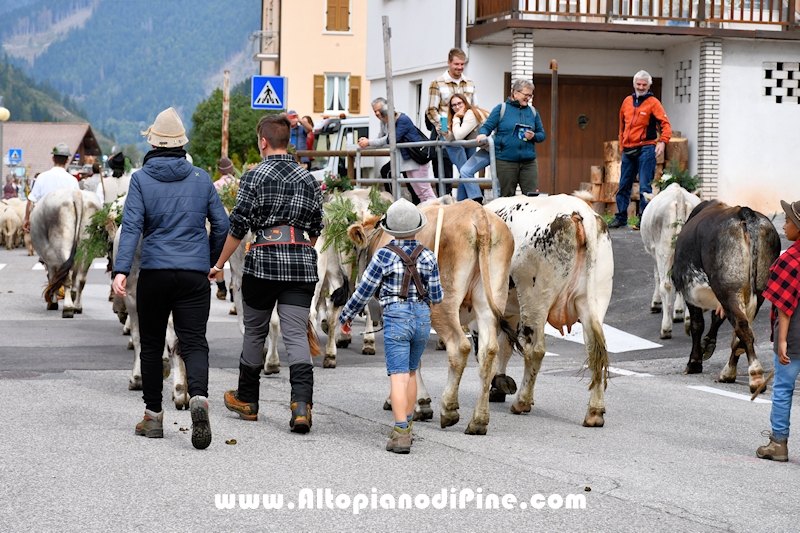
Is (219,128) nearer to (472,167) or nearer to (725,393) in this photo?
(472,167)

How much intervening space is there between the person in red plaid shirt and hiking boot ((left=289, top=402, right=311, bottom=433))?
3.00 metres

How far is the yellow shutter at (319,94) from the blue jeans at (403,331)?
49.5 m

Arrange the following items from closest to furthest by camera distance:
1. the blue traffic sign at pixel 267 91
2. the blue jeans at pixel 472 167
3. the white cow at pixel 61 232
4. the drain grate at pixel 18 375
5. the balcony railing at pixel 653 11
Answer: the drain grate at pixel 18 375
the blue jeans at pixel 472 167
the white cow at pixel 61 232
the blue traffic sign at pixel 267 91
the balcony railing at pixel 653 11

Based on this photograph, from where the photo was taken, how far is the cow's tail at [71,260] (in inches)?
582

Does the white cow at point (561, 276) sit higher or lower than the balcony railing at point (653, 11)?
lower

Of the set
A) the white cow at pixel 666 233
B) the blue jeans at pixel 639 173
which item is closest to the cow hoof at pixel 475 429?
the white cow at pixel 666 233

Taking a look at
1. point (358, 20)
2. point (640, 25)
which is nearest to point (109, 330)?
point (640, 25)

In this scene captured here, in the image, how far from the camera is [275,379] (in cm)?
1087

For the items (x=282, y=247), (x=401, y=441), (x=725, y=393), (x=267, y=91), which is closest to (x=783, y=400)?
(x=401, y=441)

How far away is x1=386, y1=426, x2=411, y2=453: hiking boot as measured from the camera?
7.70 meters

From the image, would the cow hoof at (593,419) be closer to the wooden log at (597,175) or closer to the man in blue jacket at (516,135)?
the man in blue jacket at (516,135)

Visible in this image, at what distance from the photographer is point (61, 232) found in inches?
632

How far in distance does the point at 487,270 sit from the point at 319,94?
4937 cm

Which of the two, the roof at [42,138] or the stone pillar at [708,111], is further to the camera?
the roof at [42,138]
